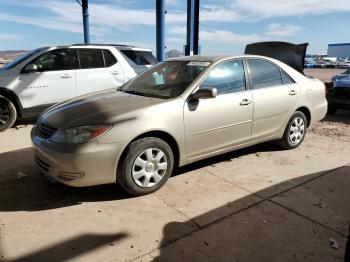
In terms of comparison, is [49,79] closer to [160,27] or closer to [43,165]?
[43,165]

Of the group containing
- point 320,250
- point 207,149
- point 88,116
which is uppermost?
point 88,116

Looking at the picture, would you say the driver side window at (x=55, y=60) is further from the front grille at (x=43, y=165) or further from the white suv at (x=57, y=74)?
the front grille at (x=43, y=165)

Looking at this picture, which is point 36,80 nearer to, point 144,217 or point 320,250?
point 144,217

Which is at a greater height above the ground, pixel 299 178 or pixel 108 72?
pixel 108 72

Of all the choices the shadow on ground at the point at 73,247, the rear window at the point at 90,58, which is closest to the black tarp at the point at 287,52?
the rear window at the point at 90,58

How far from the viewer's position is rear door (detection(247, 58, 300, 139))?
494 centimetres

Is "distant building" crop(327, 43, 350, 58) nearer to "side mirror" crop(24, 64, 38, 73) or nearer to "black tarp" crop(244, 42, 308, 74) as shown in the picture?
"black tarp" crop(244, 42, 308, 74)

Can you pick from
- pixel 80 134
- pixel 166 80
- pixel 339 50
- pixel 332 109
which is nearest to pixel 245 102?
pixel 166 80

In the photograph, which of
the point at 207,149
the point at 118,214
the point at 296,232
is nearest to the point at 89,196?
the point at 118,214

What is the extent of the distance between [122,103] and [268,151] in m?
2.76

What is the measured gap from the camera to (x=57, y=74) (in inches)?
301

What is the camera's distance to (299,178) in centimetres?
458

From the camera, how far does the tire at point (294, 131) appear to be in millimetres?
5570

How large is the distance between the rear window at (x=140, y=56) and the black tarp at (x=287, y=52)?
2669 mm
